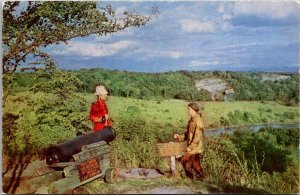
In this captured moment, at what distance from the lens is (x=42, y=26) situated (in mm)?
8250

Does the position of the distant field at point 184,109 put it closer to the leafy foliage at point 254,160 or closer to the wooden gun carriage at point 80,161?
the leafy foliage at point 254,160

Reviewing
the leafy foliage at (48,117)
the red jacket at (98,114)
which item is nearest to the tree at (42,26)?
the leafy foliage at (48,117)

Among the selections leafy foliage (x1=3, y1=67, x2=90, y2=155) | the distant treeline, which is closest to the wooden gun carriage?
leafy foliage (x1=3, y1=67, x2=90, y2=155)

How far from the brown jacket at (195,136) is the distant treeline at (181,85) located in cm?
41

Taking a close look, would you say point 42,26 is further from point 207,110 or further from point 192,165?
point 192,165

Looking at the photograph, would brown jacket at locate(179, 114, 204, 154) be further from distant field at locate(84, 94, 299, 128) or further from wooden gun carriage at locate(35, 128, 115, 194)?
wooden gun carriage at locate(35, 128, 115, 194)

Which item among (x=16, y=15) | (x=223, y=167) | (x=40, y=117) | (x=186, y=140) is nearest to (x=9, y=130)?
(x=40, y=117)

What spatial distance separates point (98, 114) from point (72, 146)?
725mm

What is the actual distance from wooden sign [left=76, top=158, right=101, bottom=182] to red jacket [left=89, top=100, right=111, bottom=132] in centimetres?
60

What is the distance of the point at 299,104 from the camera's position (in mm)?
7773

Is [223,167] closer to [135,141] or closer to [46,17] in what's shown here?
[135,141]

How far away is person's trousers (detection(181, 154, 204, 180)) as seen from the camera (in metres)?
7.66

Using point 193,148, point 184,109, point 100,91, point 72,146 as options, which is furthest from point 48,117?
point 193,148

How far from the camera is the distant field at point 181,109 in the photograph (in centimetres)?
779
